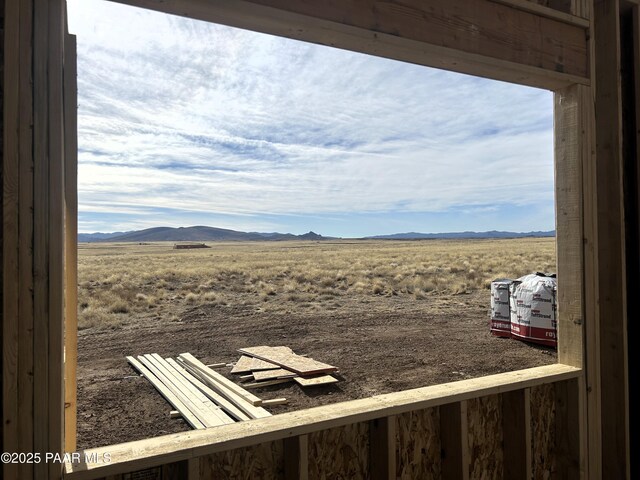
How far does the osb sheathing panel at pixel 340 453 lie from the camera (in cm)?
201

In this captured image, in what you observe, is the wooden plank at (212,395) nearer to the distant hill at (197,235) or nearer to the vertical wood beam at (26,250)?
the vertical wood beam at (26,250)

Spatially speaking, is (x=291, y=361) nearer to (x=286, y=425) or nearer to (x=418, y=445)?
(x=418, y=445)

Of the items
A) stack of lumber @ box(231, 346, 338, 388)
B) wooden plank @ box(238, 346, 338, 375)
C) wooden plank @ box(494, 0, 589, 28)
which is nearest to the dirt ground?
stack of lumber @ box(231, 346, 338, 388)

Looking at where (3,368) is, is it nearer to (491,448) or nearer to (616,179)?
(491,448)

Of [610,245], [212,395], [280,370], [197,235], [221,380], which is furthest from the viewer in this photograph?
[197,235]

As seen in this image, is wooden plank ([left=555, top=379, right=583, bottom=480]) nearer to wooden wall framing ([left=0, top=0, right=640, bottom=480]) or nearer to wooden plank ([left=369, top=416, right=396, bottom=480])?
wooden wall framing ([left=0, top=0, right=640, bottom=480])


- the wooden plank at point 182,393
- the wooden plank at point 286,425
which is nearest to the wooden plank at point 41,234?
the wooden plank at point 286,425

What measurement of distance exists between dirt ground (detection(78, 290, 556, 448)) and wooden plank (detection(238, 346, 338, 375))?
277mm

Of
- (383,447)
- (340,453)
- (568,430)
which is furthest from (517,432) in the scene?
(340,453)

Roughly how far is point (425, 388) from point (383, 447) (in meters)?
0.49

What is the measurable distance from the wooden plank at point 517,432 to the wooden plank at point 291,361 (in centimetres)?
368

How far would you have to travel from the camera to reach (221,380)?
5691 millimetres

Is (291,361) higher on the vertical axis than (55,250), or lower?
lower

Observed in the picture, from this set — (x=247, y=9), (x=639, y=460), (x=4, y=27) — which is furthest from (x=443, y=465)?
(x=4, y=27)
